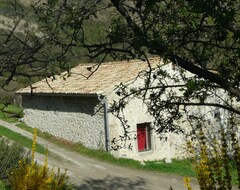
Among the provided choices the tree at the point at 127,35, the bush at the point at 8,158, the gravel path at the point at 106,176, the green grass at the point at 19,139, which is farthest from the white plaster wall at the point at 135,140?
the tree at the point at 127,35

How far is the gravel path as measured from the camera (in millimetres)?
14219

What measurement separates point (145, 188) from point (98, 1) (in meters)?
9.77

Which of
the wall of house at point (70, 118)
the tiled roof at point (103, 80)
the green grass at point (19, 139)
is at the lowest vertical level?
the green grass at point (19, 139)

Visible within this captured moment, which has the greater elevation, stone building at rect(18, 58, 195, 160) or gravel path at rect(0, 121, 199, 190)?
stone building at rect(18, 58, 195, 160)

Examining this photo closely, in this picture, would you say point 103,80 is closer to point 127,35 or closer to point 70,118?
point 70,118

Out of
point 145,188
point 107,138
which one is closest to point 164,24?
point 145,188

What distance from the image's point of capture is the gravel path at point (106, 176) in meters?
14.2

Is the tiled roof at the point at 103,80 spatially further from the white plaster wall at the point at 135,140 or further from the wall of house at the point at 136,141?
the wall of house at the point at 136,141

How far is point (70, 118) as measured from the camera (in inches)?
821

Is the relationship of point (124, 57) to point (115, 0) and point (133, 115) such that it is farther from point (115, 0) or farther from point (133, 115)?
point (133, 115)

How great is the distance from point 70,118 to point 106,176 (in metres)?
6.01

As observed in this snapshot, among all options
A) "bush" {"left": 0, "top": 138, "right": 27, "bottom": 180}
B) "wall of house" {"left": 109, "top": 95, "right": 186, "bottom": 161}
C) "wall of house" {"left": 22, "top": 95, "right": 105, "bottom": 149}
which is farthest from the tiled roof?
"bush" {"left": 0, "top": 138, "right": 27, "bottom": 180}

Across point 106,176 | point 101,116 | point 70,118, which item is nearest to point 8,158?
point 106,176

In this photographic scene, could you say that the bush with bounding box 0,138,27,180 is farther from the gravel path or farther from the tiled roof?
the tiled roof
